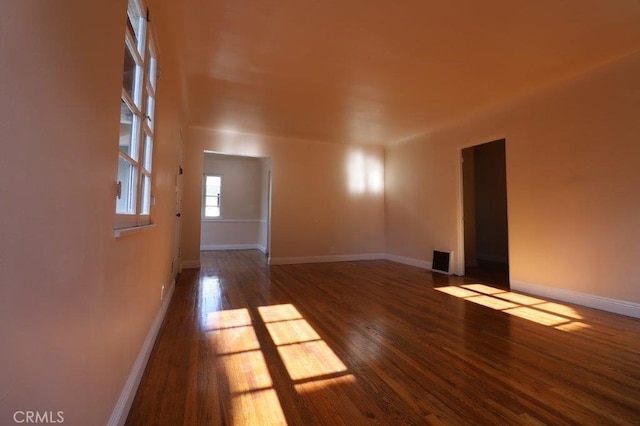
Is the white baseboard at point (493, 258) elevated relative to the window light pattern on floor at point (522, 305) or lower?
elevated

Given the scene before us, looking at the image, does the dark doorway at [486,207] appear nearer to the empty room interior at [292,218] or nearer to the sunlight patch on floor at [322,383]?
the empty room interior at [292,218]

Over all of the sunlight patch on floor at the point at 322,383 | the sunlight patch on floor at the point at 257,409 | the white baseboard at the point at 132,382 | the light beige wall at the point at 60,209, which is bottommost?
the sunlight patch on floor at the point at 257,409

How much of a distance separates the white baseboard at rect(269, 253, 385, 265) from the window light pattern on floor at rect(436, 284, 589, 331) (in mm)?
2413

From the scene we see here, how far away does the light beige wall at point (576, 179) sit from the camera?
9.11 feet

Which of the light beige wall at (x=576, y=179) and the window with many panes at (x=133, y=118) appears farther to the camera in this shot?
the light beige wall at (x=576, y=179)

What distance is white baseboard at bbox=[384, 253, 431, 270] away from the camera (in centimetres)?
524

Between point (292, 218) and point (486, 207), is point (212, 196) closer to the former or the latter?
point (292, 218)

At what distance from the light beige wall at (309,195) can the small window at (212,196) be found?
278cm

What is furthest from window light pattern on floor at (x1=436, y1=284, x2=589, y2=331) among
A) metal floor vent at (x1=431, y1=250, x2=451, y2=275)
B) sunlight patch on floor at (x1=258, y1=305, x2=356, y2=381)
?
sunlight patch on floor at (x1=258, y1=305, x2=356, y2=381)

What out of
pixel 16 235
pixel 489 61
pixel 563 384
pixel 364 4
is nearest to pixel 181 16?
pixel 364 4

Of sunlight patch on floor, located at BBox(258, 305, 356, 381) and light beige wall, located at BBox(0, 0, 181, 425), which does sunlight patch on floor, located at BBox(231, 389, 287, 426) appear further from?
light beige wall, located at BBox(0, 0, 181, 425)

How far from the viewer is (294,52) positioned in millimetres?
2758

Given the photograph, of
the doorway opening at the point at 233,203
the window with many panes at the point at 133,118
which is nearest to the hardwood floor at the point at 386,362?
the window with many panes at the point at 133,118

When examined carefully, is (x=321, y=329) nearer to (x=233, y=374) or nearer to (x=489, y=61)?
(x=233, y=374)
